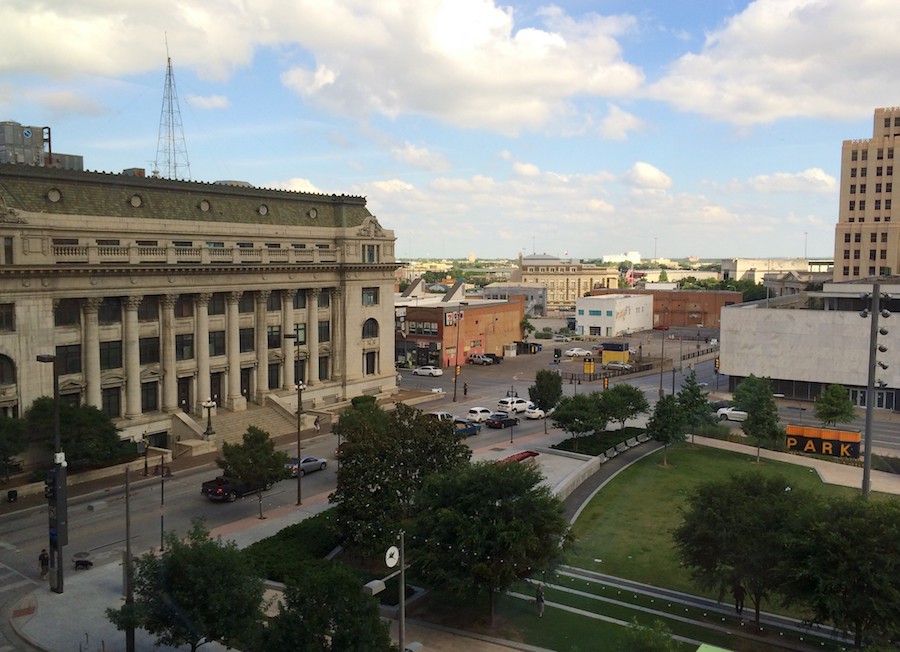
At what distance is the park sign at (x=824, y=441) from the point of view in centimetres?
5484

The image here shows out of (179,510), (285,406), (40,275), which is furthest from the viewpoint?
(285,406)

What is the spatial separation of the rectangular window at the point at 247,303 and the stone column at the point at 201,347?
425 cm

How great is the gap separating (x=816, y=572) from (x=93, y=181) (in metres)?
50.3

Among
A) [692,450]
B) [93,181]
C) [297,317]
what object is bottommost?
[692,450]

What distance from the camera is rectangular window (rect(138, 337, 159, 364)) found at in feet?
180

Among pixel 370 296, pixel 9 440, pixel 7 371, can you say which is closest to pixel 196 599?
pixel 9 440

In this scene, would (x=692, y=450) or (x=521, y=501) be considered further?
(x=692, y=450)

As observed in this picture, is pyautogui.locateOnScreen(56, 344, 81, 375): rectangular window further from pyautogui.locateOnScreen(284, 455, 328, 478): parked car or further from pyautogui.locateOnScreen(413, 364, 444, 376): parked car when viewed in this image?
pyautogui.locateOnScreen(413, 364, 444, 376): parked car

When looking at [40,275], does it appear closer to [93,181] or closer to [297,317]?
[93,181]

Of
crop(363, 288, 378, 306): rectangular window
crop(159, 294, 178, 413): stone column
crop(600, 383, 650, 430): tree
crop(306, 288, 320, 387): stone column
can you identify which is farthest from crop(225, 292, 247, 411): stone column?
crop(600, 383, 650, 430): tree

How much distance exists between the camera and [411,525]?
32188 mm

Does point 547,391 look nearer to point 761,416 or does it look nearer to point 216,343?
point 761,416

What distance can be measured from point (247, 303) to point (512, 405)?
25.7 meters

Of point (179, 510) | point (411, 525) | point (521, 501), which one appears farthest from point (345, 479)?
point (179, 510)
